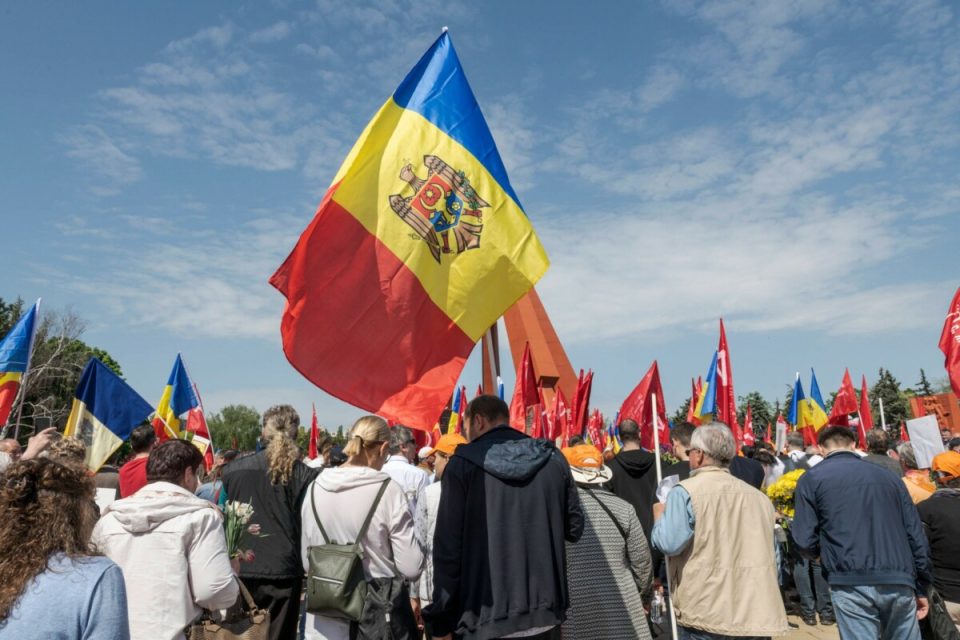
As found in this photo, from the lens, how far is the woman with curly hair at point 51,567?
205cm

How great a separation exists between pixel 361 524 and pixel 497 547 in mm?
924

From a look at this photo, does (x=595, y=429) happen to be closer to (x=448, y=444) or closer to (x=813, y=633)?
(x=813, y=633)

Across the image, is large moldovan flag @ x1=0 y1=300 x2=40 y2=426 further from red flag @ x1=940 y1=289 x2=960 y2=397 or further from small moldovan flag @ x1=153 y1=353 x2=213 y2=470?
red flag @ x1=940 y1=289 x2=960 y2=397

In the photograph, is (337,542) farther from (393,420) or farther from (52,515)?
(52,515)

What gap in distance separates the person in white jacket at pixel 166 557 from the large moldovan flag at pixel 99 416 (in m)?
6.46

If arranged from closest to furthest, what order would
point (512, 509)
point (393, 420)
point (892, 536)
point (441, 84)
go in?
point (512, 509), point (892, 536), point (393, 420), point (441, 84)

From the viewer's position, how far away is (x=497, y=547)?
367 centimetres

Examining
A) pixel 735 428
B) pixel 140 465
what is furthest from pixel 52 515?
pixel 735 428

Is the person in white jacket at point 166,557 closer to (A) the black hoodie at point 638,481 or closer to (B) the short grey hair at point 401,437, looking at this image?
(B) the short grey hair at point 401,437

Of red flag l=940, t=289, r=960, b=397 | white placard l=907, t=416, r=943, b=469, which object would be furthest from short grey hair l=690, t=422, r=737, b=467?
red flag l=940, t=289, r=960, b=397

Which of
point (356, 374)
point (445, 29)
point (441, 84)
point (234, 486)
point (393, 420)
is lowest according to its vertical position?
point (234, 486)

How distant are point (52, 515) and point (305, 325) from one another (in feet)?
10.2

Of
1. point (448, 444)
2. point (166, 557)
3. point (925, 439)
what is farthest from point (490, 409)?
point (925, 439)

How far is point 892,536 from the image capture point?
4766 millimetres
